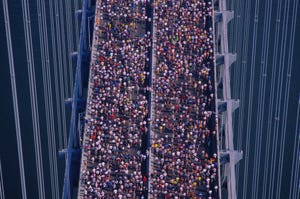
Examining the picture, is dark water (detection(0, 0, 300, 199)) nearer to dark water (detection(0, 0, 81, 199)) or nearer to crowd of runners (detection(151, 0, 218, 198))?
dark water (detection(0, 0, 81, 199))

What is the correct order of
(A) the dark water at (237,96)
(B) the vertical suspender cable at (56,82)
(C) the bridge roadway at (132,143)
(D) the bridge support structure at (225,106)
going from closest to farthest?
(C) the bridge roadway at (132,143)
(D) the bridge support structure at (225,106)
(A) the dark water at (237,96)
(B) the vertical suspender cable at (56,82)

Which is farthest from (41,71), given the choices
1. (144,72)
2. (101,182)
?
(101,182)

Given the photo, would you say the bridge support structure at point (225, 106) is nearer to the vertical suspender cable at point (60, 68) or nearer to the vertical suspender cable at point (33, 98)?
the vertical suspender cable at point (60, 68)

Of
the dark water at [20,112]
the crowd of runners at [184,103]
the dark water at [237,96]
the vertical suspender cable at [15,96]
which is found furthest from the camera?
the dark water at [237,96]

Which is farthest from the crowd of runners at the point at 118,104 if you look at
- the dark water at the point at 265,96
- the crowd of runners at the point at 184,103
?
the dark water at the point at 265,96

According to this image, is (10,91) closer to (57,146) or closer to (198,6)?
(57,146)

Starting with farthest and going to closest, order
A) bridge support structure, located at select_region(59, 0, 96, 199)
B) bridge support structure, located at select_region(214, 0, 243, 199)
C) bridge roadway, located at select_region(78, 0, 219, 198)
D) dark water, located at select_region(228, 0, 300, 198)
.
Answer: dark water, located at select_region(228, 0, 300, 198) < bridge support structure, located at select_region(59, 0, 96, 199) < bridge support structure, located at select_region(214, 0, 243, 199) < bridge roadway, located at select_region(78, 0, 219, 198)

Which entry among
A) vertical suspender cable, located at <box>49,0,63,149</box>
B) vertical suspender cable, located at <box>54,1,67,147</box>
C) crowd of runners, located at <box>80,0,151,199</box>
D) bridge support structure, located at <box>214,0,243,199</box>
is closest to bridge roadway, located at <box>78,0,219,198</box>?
crowd of runners, located at <box>80,0,151,199</box>
